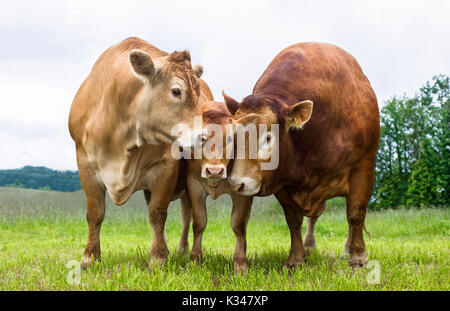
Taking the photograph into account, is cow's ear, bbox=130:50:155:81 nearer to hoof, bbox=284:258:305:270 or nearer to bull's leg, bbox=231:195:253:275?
bull's leg, bbox=231:195:253:275

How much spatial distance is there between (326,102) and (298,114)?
654mm

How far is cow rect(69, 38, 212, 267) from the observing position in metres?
4.63

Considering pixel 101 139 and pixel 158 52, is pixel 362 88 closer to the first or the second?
pixel 158 52

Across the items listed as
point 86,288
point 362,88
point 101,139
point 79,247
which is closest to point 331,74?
point 362,88

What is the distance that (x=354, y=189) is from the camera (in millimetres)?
5359

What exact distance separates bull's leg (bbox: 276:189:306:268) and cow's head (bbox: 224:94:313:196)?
0.67 m

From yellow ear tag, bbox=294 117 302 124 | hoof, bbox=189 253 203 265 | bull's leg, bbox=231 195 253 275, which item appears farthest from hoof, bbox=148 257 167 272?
yellow ear tag, bbox=294 117 302 124

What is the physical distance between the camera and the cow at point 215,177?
4.38 meters

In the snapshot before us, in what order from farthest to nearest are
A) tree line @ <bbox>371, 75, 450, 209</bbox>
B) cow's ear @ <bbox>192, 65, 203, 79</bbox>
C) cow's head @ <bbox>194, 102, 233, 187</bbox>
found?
tree line @ <bbox>371, 75, 450, 209</bbox>
cow's ear @ <bbox>192, 65, 203, 79</bbox>
cow's head @ <bbox>194, 102, 233, 187</bbox>

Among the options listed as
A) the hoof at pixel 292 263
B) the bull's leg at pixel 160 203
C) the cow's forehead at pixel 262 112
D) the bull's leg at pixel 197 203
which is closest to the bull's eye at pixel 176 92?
the cow's forehead at pixel 262 112

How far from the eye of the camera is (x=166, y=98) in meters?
4.62

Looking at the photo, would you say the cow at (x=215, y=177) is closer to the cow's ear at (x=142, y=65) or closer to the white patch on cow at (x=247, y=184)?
the white patch on cow at (x=247, y=184)

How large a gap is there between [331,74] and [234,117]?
154 cm

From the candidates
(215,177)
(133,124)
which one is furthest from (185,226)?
(215,177)
